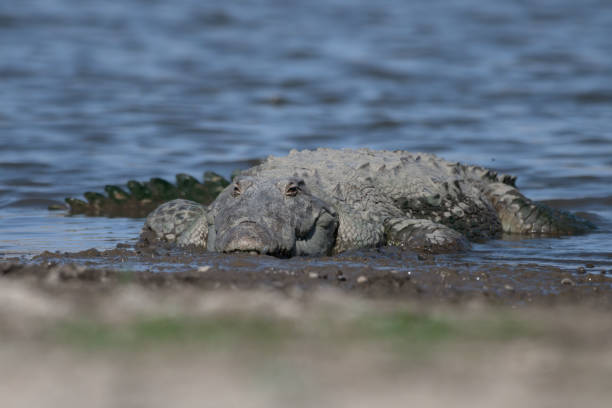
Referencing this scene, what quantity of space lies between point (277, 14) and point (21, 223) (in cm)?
2275

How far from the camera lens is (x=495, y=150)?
13742mm

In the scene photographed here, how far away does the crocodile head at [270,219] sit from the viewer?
20.3 ft

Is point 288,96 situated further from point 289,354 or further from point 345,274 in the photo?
point 289,354

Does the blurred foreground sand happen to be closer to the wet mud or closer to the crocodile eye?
the wet mud

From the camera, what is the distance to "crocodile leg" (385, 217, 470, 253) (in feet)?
23.1

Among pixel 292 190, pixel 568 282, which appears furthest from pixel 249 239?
pixel 568 282

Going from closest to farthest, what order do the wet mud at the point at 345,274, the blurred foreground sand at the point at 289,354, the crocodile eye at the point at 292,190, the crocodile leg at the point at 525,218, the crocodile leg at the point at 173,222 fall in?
the blurred foreground sand at the point at 289,354
the wet mud at the point at 345,274
the crocodile eye at the point at 292,190
the crocodile leg at the point at 173,222
the crocodile leg at the point at 525,218

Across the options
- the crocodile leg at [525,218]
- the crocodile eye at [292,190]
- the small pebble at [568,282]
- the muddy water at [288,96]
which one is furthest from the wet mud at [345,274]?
Result: the crocodile leg at [525,218]

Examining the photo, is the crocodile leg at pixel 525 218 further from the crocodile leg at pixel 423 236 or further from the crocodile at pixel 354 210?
the crocodile leg at pixel 423 236

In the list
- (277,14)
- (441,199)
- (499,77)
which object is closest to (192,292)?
(441,199)

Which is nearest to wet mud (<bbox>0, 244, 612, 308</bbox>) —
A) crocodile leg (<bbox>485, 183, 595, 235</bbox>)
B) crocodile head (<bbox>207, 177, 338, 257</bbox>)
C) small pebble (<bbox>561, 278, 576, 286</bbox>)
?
small pebble (<bbox>561, 278, 576, 286</bbox>)

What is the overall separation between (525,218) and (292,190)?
2986 millimetres

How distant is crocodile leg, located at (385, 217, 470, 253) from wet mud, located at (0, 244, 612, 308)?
181 mm

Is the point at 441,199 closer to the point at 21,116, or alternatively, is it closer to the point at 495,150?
the point at 495,150
